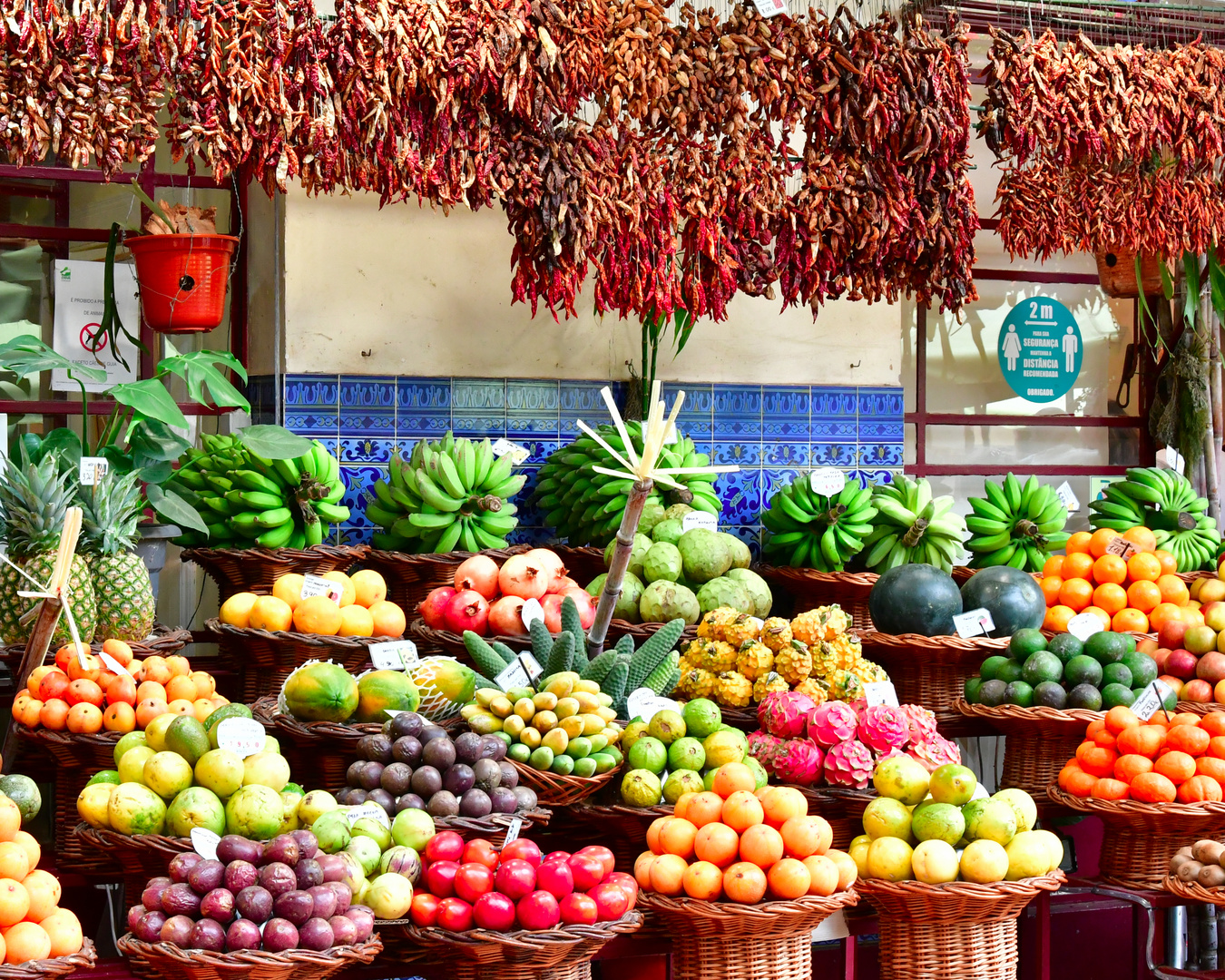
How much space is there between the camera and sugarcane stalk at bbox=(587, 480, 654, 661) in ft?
9.27

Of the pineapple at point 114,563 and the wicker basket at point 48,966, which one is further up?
the pineapple at point 114,563

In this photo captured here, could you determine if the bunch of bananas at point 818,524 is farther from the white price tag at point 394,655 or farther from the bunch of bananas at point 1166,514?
the white price tag at point 394,655

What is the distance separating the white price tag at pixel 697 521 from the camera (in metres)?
4.30

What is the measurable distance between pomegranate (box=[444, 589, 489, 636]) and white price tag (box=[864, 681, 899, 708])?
1052 mm

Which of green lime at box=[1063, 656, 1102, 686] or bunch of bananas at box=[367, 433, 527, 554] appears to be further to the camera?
A: bunch of bananas at box=[367, 433, 527, 554]

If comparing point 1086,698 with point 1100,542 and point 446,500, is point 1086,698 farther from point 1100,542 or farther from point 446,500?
point 446,500

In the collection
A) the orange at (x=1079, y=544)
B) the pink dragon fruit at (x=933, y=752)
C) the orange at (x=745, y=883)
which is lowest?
the orange at (x=745, y=883)

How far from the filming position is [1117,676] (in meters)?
3.66

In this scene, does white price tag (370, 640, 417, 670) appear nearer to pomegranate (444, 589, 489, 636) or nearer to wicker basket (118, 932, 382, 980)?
pomegranate (444, 589, 489, 636)

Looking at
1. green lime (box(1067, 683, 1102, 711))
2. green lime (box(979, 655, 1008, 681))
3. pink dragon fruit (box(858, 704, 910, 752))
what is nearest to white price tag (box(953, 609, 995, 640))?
green lime (box(979, 655, 1008, 681))

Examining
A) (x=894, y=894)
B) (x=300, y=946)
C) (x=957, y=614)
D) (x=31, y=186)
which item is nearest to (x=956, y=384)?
(x=957, y=614)

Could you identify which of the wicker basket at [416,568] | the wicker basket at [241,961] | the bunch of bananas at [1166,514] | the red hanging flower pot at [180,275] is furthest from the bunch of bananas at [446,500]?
the bunch of bananas at [1166,514]

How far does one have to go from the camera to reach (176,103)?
3.38 meters

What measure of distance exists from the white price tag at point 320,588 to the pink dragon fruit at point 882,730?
1426 millimetres
